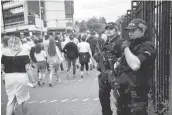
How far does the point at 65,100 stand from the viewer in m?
7.48

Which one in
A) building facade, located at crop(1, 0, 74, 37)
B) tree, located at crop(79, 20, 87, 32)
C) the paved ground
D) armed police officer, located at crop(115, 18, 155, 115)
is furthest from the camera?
tree, located at crop(79, 20, 87, 32)

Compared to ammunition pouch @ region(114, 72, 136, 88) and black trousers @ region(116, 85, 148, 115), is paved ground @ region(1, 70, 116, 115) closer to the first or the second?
black trousers @ region(116, 85, 148, 115)

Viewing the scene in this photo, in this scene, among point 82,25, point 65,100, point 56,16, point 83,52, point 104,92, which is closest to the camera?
point 104,92

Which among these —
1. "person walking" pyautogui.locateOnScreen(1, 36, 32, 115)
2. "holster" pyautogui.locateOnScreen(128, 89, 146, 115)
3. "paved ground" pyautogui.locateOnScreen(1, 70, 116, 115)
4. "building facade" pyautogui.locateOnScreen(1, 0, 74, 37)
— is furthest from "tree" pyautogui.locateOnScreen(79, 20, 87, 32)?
"holster" pyautogui.locateOnScreen(128, 89, 146, 115)

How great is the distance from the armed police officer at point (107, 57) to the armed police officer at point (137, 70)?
0.90 metres

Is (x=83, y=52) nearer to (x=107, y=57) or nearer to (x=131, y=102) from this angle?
(x=107, y=57)

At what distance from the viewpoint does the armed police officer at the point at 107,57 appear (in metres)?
4.54

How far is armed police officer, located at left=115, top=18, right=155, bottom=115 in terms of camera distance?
327 cm

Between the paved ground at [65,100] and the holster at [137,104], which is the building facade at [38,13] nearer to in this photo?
the paved ground at [65,100]

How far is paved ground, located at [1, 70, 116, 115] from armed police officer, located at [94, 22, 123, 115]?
1.31 m

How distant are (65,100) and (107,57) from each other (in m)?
3.25

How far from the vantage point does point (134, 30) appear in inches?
137

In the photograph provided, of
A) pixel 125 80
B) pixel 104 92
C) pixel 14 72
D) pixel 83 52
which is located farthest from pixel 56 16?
pixel 125 80

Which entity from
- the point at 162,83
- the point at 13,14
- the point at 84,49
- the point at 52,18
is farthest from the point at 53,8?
the point at 162,83
